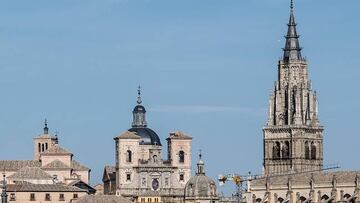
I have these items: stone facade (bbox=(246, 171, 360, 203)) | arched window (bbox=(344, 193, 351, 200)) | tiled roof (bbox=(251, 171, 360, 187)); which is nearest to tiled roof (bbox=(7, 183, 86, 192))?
stone facade (bbox=(246, 171, 360, 203))

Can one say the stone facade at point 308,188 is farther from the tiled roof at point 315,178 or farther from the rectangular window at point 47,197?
the rectangular window at point 47,197

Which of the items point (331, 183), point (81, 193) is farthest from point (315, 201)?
point (81, 193)

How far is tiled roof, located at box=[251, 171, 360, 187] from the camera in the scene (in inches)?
7072

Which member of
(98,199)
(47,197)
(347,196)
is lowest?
(347,196)

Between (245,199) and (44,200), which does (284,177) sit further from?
(44,200)

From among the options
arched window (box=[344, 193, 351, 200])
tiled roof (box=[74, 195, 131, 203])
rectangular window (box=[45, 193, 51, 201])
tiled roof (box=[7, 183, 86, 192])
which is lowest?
arched window (box=[344, 193, 351, 200])

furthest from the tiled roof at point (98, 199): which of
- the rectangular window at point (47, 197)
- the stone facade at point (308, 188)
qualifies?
the stone facade at point (308, 188)

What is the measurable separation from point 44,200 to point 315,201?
3211 cm

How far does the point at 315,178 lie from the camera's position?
184 m

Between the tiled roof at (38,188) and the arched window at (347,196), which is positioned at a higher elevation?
the tiled roof at (38,188)

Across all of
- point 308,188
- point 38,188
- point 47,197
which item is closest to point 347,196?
point 308,188

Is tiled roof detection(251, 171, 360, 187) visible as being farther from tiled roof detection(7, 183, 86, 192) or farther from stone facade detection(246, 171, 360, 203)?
tiled roof detection(7, 183, 86, 192)

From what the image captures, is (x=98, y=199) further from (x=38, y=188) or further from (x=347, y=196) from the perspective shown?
(x=347, y=196)

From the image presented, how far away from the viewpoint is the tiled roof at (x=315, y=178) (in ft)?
589
